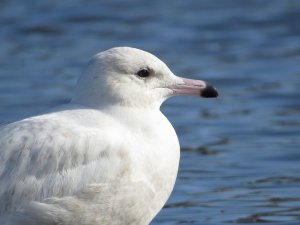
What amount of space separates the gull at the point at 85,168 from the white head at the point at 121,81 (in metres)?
0.10

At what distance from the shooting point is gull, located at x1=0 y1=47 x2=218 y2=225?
790 centimetres

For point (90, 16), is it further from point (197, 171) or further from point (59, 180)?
point (59, 180)

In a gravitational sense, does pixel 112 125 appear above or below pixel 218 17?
above

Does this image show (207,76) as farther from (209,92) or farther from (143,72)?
(143,72)

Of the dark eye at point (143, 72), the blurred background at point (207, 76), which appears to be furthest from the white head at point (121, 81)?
the blurred background at point (207, 76)

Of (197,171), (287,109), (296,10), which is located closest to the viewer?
(197,171)

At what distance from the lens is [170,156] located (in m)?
8.11

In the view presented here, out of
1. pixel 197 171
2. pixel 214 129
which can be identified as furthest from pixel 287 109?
pixel 197 171

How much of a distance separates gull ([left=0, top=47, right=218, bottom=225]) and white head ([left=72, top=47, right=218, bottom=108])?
0.10 meters

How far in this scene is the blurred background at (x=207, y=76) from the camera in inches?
419

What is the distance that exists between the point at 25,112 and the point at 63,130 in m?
6.11

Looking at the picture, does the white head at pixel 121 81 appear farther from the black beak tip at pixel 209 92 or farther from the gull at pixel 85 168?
the black beak tip at pixel 209 92

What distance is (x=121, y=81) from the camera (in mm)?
8250

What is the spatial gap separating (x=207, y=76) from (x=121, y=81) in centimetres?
710
